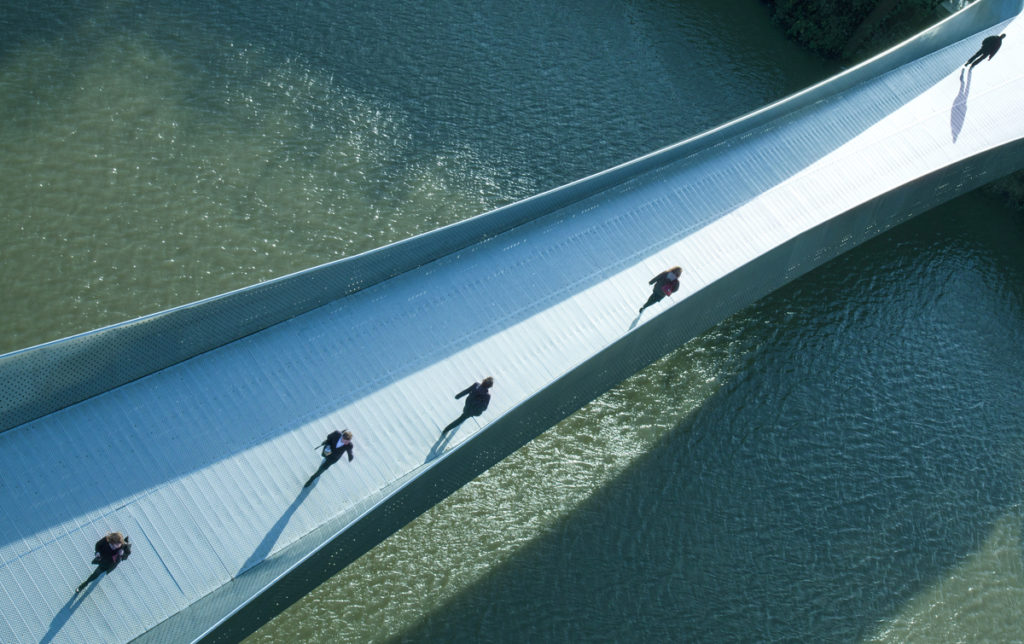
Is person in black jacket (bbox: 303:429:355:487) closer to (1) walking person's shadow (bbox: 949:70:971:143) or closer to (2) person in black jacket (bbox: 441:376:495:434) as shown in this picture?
(2) person in black jacket (bbox: 441:376:495:434)

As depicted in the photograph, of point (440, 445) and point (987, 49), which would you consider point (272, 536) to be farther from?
point (987, 49)

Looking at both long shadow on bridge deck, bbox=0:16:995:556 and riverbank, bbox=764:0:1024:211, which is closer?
long shadow on bridge deck, bbox=0:16:995:556

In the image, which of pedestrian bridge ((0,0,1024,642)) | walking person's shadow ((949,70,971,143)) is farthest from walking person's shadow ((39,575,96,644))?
walking person's shadow ((949,70,971,143))

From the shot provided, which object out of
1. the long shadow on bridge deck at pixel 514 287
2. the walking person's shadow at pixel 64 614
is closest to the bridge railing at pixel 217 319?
the long shadow on bridge deck at pixel 514 287

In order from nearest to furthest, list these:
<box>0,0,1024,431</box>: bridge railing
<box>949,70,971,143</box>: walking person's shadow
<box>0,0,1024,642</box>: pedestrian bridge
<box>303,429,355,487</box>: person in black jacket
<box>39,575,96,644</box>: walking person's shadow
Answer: <box>39,575,96,644</box>: walking person's shadow → <box>0,0,1024,642</box>: pedestrian bridge → <box>0,0,1024,431</box>: bridge railing → <box>303,429,355,487</box>: person in black jacket → <box>949,70,971,143</box>: walking person's shadow

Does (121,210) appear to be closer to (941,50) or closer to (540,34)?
(540,34)

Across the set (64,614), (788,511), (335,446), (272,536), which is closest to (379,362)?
(335,446)

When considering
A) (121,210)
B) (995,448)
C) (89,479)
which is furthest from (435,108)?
(995,448)

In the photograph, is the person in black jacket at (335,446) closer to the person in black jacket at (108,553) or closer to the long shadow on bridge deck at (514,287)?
→ the long shadow on bridge deck at (514,287)
